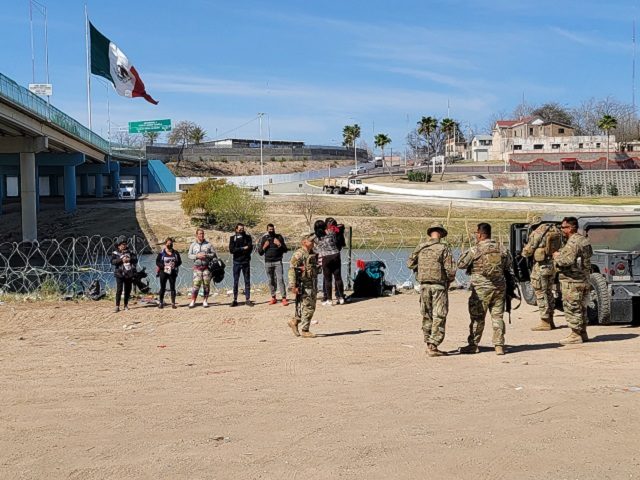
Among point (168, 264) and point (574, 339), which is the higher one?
point (168, 264)

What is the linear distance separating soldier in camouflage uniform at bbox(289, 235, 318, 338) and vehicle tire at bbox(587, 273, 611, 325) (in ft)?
14.1

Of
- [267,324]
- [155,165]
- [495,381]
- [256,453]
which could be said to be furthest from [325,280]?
[155,165]

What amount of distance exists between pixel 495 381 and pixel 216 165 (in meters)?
110

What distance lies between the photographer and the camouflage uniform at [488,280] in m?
10.5

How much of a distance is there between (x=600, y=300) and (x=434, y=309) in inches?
148

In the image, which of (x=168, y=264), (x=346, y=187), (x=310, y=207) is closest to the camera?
(x=168, y=264)

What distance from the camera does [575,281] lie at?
11383 millimetres

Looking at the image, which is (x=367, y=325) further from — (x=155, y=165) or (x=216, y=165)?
(x=216, y=165)

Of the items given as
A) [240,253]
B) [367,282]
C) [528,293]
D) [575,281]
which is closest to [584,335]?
[575,281]

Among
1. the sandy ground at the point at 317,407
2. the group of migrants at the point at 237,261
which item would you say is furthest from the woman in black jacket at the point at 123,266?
the sandy ground at the point at 317,407

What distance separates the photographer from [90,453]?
21.7 feet

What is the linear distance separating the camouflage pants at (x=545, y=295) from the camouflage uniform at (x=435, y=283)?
2.97 meters

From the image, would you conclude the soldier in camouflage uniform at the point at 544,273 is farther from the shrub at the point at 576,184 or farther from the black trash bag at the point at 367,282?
the shrub at the point at 576,184

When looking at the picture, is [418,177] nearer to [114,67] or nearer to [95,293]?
[114,67]
